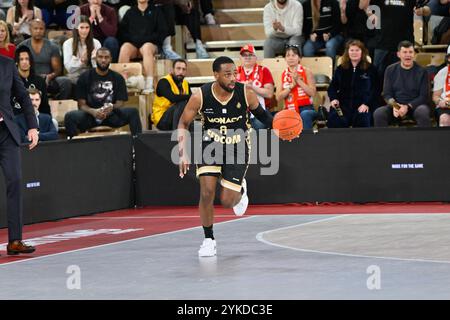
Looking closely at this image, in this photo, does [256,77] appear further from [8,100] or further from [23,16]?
[8,100]

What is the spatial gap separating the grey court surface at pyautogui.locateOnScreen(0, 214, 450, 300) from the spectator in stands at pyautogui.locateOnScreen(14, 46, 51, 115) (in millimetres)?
4727

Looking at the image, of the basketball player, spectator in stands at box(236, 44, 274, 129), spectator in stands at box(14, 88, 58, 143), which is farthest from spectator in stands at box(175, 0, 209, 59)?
the basketball player

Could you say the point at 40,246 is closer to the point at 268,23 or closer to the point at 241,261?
the point at 241,261

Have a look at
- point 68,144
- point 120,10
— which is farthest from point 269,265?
point 120,10

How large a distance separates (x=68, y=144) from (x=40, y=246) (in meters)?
3.60

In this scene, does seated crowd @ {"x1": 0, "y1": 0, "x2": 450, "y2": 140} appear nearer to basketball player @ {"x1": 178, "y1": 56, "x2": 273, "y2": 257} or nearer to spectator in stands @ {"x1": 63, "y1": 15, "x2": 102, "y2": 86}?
spectator in stands @ {"x1": 63, "y1": 15, "x2": 102, "y2": 86}

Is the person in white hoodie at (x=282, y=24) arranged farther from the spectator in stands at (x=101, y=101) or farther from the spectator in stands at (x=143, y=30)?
the spectator in stands at (x=101, y=101)

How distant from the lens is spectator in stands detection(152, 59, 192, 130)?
19672mm

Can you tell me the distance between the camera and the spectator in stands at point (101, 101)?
19.5 metres

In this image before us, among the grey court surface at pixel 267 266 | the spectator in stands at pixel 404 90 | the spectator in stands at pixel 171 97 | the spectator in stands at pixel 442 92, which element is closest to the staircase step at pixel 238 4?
the spectator in stands at pixel 171 97

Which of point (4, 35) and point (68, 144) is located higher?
point (4, 35)

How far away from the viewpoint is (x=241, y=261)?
12000 millimetres

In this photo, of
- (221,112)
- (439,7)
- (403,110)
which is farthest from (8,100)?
(439,7)

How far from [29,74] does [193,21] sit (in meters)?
4.49
